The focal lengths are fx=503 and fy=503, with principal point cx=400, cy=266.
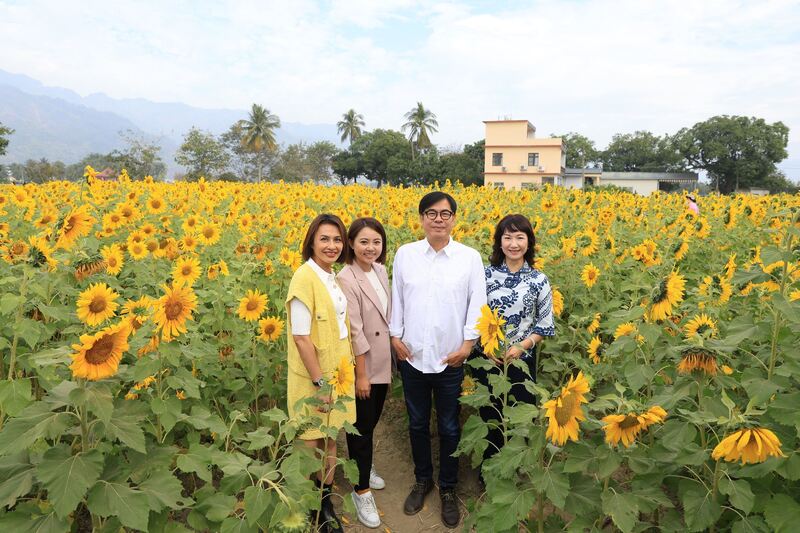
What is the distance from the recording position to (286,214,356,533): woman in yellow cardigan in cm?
261

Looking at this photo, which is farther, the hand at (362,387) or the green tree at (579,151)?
the green tree at (579,151)

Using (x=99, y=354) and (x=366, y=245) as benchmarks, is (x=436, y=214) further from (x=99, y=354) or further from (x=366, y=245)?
(x=99, y=354)

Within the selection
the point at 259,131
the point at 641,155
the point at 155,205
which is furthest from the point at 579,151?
the point at 155,205

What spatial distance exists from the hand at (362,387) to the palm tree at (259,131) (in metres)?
60.3

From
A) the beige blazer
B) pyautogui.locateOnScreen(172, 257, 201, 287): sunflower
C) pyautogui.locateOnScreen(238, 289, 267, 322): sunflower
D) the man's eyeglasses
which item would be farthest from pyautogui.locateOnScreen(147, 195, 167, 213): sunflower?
the man's eyeglasses

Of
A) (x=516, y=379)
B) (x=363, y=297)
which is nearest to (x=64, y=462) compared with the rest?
(x=363, y=297)

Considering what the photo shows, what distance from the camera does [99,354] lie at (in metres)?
1.49

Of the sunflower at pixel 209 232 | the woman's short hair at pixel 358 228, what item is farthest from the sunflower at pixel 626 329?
the sunflower at pixel 209 232

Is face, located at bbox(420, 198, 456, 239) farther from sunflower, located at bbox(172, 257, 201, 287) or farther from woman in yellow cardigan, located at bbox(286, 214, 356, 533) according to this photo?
sunflower, located at bbox(172, 257, 201, 287)

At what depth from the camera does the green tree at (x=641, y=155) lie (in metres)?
66.6

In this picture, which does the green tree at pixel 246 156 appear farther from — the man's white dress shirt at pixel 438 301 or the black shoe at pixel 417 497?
the black shoe at pixel 417 497

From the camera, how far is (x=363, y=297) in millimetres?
2961

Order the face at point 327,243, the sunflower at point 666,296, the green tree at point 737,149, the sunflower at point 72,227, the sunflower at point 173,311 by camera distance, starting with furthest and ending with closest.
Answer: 1. the green tree at point 737,149
2. the face at point 327,243
3. the sunflower at point 72,227
4. the sunflower at point 666,296
5. the sunflower at point 173,311

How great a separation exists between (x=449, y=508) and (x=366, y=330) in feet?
3.89
